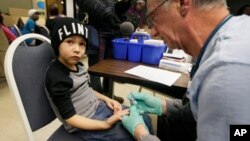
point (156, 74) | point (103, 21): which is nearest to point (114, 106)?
point (156, 74)

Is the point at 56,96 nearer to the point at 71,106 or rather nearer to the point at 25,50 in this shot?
the point at 71,106

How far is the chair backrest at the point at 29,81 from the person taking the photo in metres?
0.96

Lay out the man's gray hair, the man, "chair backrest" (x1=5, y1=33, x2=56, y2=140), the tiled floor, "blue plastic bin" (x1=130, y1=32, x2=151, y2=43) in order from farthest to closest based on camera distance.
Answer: the tiled floor, "blue plastic bin" (x1=130, y1=32, x2=151, y2=43), "chair backrest" (x1=5, y1=33, x2=56, y2=140), the man's gray hair, the man

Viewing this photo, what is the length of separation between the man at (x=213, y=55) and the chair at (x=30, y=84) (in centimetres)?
59

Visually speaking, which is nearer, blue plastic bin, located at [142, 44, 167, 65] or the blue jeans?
the blue jeans

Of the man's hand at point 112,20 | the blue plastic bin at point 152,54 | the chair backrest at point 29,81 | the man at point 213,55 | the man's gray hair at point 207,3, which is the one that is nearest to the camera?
the man at point 213,55

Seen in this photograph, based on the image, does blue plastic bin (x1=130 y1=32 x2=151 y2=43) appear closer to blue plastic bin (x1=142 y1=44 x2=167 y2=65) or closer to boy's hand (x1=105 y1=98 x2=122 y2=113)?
blue plastic bin (x1=142 y1=44 x2=167 y2=65)

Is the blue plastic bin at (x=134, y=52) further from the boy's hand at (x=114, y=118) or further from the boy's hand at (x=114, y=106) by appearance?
the boy's hand at (x=114, y=118)

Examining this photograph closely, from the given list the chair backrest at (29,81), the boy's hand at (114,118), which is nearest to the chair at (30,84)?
the chair backrest at (29,81)

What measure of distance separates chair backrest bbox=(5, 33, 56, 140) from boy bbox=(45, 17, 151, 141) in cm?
5

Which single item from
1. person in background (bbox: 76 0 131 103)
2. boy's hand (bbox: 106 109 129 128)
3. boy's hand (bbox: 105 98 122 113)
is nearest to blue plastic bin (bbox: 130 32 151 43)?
person in background (bbox: 76 0 131 103)

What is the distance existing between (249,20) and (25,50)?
88cm

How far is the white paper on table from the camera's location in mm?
1252

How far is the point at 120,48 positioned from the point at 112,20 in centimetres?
30
